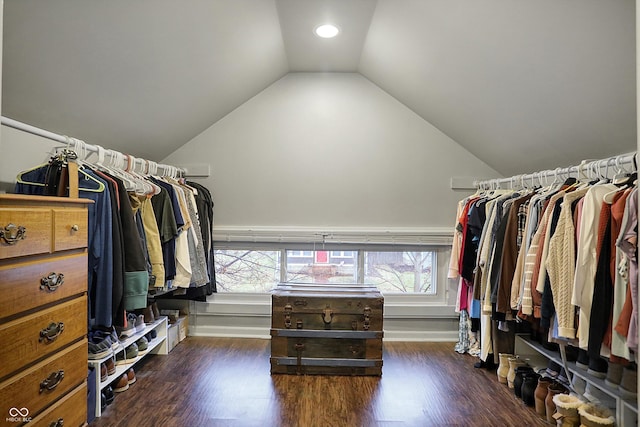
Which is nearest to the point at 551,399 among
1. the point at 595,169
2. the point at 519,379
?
the point at 519,379

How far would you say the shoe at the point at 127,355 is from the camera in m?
2.64

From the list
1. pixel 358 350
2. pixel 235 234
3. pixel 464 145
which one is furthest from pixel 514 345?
pixel 235 234

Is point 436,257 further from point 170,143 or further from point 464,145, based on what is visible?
point 170,143

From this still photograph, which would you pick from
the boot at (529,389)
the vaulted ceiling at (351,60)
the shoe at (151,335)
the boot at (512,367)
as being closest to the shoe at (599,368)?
the boot at (529,389)

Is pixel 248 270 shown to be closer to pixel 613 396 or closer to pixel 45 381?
pixel 45 381

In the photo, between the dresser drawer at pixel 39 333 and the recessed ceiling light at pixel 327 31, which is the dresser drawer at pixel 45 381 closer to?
the dresser drawer at pixel 39 333

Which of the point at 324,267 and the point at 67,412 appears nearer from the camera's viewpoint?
the point at 67,412

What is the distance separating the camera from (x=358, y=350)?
2846mm

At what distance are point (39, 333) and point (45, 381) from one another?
8.0 inches

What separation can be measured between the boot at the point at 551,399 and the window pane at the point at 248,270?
7.77 ft

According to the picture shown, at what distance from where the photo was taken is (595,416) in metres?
1.97

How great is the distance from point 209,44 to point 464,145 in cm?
235

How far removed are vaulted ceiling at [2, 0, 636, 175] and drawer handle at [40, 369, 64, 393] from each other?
1.38 meters

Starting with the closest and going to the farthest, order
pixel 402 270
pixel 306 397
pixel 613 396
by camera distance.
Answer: pixel 613 396 → pixel 306 397 → pixel 402 270
